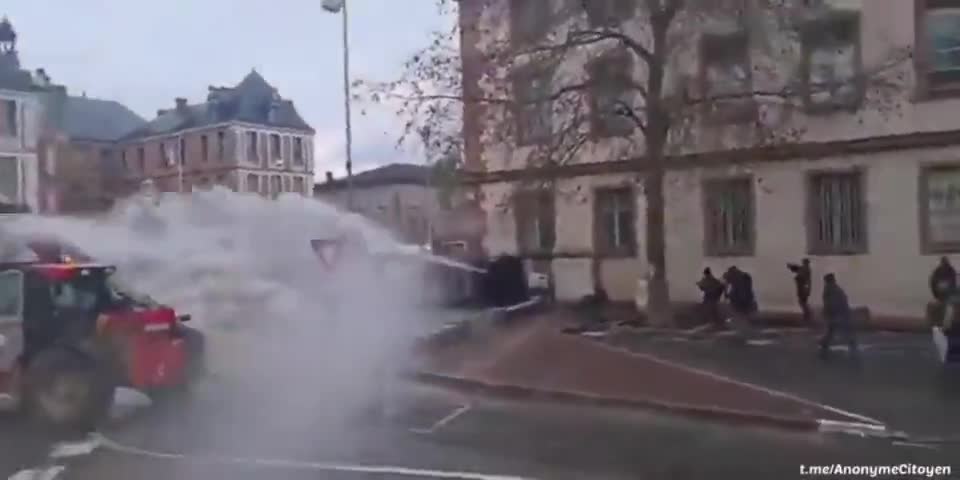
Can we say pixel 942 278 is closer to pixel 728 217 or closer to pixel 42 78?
pixel 728 217

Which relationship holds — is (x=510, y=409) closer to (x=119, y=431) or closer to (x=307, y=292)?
(x=307, y=292)

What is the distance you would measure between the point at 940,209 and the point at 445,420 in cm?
1575

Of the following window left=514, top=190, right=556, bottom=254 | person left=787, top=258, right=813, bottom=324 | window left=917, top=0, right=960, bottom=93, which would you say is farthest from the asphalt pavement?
window left=917, top=0, right=960, bottom=93

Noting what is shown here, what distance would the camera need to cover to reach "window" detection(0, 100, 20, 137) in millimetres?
41375

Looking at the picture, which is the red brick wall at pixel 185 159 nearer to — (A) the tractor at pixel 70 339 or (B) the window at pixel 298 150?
(B) the window at pixel 298 150

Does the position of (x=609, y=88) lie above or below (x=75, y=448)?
above

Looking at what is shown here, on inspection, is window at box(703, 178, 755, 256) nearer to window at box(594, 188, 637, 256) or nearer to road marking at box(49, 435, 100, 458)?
window at box(594, 188, 637, 256)

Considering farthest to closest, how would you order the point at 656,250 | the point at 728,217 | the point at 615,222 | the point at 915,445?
the point at 615,222, the point at 728,217, the point at 656,250, the point at 915,445

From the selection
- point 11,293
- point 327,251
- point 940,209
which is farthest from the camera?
point 940,209

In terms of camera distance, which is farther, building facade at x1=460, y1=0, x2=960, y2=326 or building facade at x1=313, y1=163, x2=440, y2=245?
building facade at x1=460, y1=0, x2=960, y2=326

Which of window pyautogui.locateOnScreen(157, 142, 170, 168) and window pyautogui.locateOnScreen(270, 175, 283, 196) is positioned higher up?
window pyautogui.locateOnScreen(157, 142, 170, 168)

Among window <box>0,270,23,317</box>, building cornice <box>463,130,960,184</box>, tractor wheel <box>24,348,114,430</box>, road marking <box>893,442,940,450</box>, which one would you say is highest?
building cornice <box>463,130,960,184</box>

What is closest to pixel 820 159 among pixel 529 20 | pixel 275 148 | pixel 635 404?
pixel 529 20

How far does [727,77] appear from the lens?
2409 centimetres
